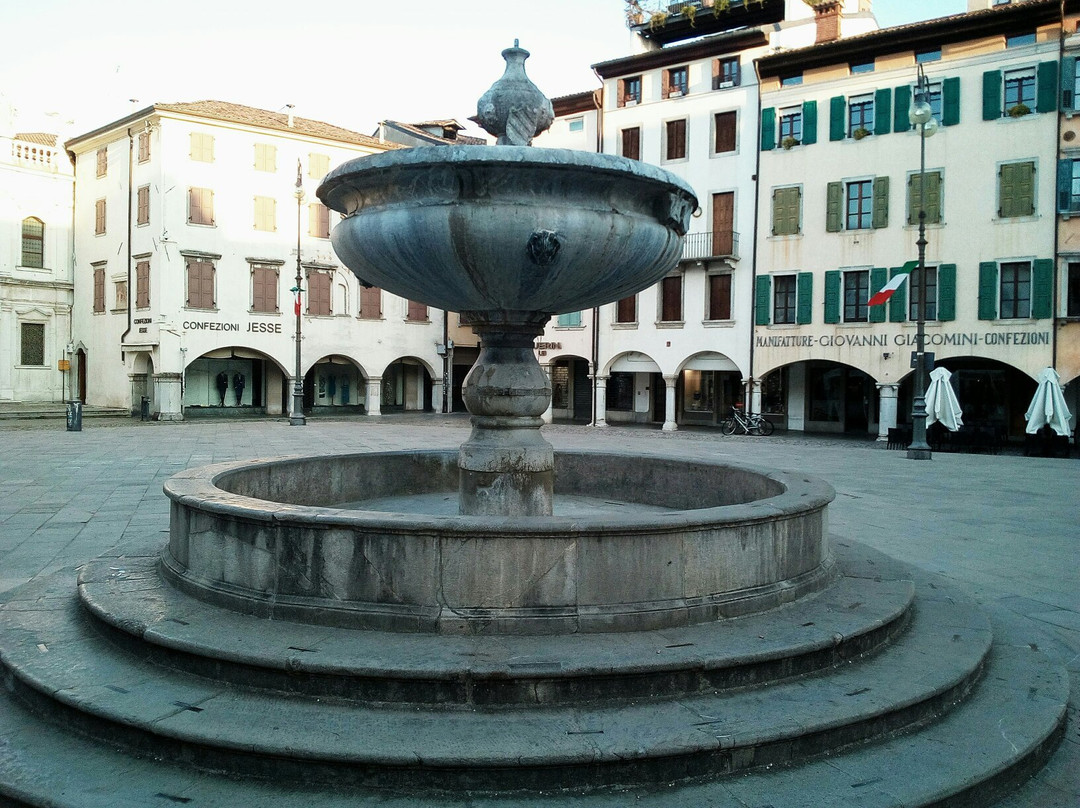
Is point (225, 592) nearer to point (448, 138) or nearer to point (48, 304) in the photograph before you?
point (48, 304)

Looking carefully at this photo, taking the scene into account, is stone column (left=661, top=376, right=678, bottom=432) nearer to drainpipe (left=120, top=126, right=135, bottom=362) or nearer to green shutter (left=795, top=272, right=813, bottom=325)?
green shutter (left=795, top=272, right=813, bottom=325)

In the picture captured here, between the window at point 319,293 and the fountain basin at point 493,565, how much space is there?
32.1 meters

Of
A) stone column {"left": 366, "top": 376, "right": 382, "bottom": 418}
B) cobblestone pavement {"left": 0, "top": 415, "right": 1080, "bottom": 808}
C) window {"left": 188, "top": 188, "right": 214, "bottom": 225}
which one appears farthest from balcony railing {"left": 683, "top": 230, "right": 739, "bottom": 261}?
window {"left": 188, "top": 188, "right": 214, "bottom": 225}

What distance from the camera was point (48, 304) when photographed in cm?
3659

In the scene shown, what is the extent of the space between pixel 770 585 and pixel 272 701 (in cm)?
265

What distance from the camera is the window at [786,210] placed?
2839 cm

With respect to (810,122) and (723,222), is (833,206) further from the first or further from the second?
(723,222)

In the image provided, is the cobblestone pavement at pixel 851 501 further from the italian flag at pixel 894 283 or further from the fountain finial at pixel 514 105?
the fountain finial at pixel 514 105

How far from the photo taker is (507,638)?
4129 millimetres

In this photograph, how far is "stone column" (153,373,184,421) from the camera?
32.0 meters

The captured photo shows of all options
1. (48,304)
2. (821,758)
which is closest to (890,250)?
(821,758)

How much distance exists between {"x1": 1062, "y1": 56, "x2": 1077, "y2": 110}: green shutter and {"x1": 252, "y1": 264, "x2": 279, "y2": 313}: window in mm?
27640

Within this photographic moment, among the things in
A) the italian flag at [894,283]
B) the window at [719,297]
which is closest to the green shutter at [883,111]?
the window at [719,297]

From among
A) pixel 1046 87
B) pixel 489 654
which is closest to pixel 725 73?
pixel 1046 87
